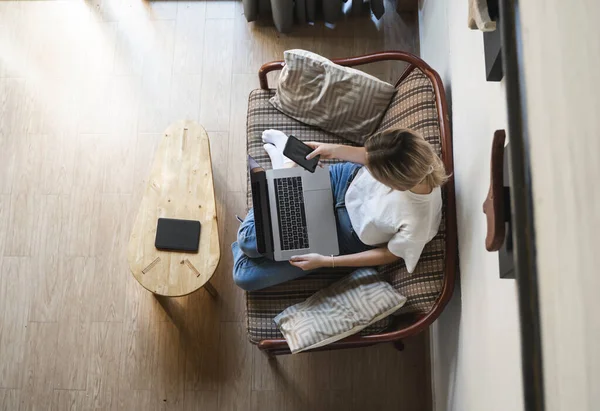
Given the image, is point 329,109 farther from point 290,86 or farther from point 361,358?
point 361,358

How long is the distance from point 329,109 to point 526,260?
1197mm

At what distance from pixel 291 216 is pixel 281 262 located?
17 centimetres

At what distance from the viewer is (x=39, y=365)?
2.17 metres

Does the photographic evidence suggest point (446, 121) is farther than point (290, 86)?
No

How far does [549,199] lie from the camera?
788mm

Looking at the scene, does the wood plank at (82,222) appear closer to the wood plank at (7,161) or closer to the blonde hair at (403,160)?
the wood plank at (7,161)

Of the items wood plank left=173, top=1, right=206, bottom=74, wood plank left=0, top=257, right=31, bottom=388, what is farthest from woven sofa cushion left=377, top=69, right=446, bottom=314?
wood plank left=0, top=257, right=31, bottom=388

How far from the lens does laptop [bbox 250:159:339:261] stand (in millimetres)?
1746

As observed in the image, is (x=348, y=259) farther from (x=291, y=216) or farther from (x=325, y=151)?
(x=325, y=151)

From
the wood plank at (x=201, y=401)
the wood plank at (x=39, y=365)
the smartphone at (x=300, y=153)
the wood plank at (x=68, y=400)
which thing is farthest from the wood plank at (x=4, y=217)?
the smartphone at (x=300, y=153)

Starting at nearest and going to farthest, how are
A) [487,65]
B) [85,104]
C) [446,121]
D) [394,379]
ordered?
1. [487,65]
2. [446,121]
3. [394,379]
4. [85,104]

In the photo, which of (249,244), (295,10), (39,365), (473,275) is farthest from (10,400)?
(295,10)

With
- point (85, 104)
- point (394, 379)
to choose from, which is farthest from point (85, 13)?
point (394, 379)

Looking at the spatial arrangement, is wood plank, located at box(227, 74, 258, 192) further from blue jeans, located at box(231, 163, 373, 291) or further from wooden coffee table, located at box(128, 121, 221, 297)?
blue jeans, located at box(231, 163, 373, 291)
